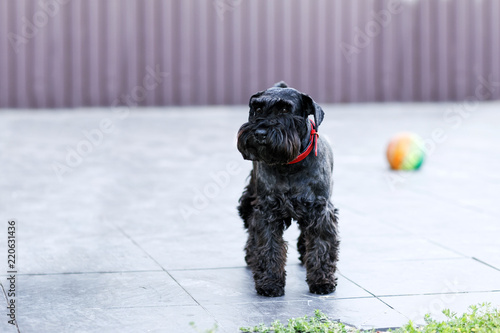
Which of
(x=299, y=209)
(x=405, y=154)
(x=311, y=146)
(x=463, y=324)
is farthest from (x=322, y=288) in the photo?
(x=405, y=154)

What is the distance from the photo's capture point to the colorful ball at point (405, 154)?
8.80m

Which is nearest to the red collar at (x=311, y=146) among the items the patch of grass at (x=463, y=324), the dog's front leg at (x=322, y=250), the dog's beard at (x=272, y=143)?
the dog's beard at (x=272, y=143)

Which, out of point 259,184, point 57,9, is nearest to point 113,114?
point 57,9

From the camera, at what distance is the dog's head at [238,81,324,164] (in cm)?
410

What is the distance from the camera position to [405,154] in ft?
28.8

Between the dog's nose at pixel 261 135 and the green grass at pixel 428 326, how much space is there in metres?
0.86

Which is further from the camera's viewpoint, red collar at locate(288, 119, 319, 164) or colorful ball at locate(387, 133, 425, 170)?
colorful ball at locate(387, 133, 425, 170)

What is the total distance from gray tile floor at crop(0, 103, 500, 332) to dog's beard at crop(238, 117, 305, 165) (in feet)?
2.49

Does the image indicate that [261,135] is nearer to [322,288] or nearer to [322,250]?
[322,250]

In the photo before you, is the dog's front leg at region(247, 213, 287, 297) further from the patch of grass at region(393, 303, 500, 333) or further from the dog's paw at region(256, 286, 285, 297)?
the patch of grass at region(393, 303, 500, 333)

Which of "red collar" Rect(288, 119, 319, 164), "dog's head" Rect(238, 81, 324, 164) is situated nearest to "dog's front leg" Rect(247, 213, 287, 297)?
"red collar" Rect(288, 119, 319, 164)

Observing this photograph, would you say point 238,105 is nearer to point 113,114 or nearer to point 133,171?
point 113,114

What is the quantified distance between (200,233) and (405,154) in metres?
3.43

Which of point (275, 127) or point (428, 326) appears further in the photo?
point (275, 127)
